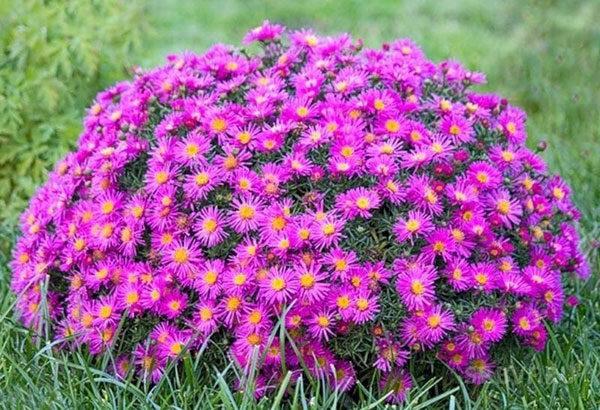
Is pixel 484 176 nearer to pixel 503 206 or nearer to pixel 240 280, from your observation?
pixel 503 206

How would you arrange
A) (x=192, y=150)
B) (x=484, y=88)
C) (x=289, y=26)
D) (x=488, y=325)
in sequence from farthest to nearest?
(x=289, y=26) < (x=484, y=88) < (x=192, y=150) < (x=488, y=325)

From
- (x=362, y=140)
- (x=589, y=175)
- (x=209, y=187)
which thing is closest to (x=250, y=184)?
(x=209, y=187)

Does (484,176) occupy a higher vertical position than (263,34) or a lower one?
lower

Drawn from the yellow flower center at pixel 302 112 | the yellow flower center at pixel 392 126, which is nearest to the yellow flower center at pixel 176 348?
the yellow flower center at pixel 302 112

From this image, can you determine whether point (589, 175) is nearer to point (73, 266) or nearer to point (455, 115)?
point (455, 115)

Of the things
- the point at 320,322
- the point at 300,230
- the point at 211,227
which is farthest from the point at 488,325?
the point at 211,227

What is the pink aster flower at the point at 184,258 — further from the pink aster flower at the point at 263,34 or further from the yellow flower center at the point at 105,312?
the pink aster flower at the point at 263,34
